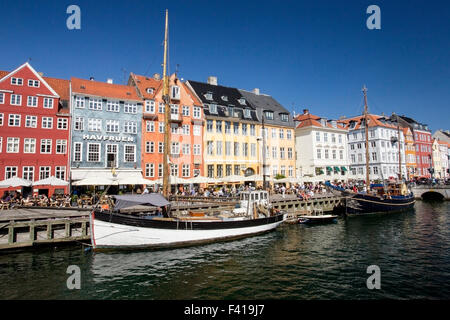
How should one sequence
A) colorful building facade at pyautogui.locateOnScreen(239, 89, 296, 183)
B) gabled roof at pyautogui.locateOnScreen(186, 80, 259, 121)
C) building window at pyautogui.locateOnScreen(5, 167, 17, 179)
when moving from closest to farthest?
building window at pyautogui.locateOnScreen(5, 167, 17, 179) < gabled roof at pyautogui.locateOnScreen(186, 80, 259, 121) < colorful building facade at pyautogui.locateOnScreen(239, 89, 296, 183)

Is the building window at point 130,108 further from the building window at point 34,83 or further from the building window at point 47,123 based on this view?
the building window at point 34,83

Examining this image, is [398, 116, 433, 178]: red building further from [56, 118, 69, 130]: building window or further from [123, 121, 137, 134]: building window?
[56, 118, 69, 130]: building window

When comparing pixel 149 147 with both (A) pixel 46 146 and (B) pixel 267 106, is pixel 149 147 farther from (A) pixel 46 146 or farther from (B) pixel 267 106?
(B) pixel 267 106

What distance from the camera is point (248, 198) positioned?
23031 millimetres

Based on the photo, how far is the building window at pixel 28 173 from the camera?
29.6 metres

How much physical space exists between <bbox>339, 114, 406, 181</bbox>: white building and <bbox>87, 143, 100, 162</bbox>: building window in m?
50.0

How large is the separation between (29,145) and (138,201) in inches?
847

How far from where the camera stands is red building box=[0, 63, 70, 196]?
2944 cm

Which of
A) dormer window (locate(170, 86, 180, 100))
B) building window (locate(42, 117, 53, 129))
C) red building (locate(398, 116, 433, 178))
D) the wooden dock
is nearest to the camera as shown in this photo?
the wooden dock

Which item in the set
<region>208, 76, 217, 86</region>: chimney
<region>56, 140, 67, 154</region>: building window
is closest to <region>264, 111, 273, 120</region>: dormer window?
<region>208, 76, 217, 86</region>: chimney

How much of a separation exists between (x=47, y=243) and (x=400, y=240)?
2482cm

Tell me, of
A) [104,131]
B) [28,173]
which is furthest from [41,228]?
[104,131]

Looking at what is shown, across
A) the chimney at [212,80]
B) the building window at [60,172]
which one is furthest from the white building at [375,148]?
the building window at [60,172]

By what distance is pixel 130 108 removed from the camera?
35906mm
